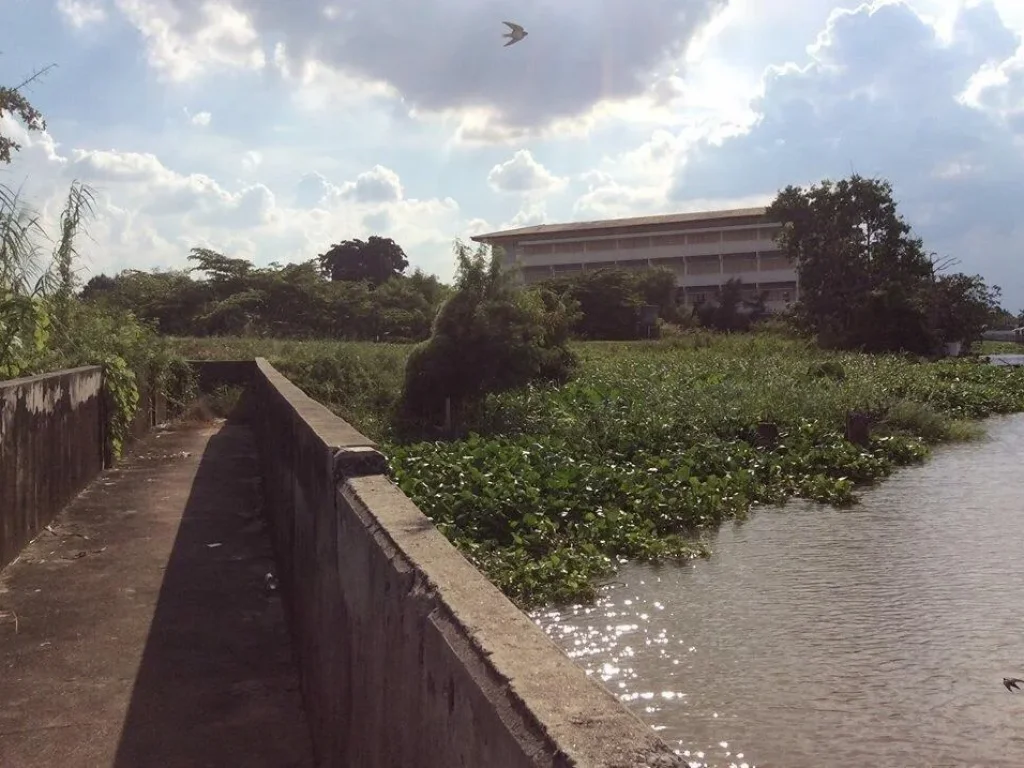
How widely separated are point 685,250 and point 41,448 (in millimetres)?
55162

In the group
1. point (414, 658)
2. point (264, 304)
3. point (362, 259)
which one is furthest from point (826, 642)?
point (362, 259)

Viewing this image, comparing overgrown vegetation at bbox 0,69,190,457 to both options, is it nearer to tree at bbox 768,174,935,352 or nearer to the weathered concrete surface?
the weathered concrete surface

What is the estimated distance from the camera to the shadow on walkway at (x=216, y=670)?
390 centimetres

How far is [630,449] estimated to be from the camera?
12.2 metres

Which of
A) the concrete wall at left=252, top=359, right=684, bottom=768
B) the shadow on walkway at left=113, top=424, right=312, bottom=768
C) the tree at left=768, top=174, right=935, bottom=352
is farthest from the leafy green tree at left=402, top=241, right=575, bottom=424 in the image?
the tree at left=768, top=174, right=935, bottom=352

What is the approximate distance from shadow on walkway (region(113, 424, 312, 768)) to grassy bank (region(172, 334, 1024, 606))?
6.81ft

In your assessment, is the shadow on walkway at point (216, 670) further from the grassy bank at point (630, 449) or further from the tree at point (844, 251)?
the tree at point (844, 251)

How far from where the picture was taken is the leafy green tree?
17.4 meters

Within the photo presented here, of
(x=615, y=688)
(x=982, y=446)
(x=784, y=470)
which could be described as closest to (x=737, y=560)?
(x=615, y=688)

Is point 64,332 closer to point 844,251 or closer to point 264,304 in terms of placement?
point 264,304

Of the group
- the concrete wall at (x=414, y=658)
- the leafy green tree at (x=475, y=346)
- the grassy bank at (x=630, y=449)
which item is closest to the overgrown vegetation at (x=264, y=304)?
the grassy bank at (x=630, y=449)

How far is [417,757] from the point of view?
1.95 metres

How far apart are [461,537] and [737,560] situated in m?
2.39

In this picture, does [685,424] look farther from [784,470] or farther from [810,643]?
[810,643]
